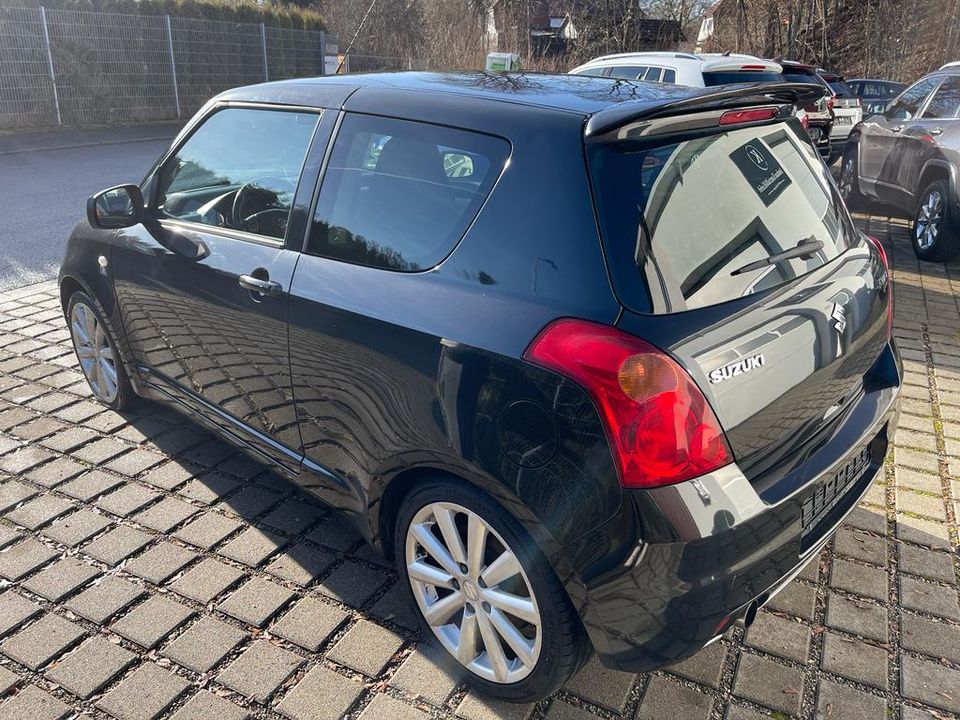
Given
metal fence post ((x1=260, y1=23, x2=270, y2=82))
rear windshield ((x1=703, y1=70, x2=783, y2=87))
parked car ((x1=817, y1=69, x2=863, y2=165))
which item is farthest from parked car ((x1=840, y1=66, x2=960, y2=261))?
metal fence post ((x1=260, y1=23, x2=270, y2=82))

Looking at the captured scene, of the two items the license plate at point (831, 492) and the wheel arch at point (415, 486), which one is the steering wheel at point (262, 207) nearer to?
the wheel arch at point (415, 486)

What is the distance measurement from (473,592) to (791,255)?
142 cm

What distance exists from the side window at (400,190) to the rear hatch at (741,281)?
1.33 ft

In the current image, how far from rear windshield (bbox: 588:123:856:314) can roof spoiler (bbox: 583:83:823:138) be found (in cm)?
6

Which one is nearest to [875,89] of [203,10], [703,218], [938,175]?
[938,175]

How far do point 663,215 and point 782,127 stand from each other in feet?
2.87

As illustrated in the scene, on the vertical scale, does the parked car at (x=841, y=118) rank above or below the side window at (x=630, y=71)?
below

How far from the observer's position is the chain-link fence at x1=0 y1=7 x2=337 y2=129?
15.2 meters

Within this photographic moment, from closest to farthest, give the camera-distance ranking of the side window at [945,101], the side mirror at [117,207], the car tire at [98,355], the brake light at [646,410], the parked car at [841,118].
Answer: the brake light at [646,410]
the side mirror at [117,207]
the car tire at [98,355]
the side window at [945,101]
the parked car at [841,118]

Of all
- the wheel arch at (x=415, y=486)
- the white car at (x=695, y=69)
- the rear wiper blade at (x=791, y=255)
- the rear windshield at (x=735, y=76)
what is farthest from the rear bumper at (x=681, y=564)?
the rear windshield at (x=735, y=76)

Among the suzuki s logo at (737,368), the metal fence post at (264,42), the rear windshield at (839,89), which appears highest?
the metal fence post at (264,42)

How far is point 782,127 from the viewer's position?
2.68 meters

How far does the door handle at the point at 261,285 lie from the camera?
9.26 feet

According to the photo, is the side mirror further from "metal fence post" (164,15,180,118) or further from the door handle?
"metal fence post" (164,15,180,118)
